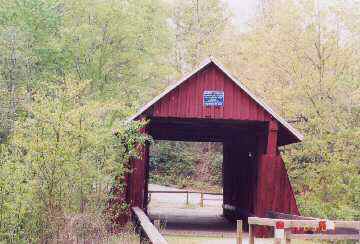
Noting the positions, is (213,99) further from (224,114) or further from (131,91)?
(131,91)

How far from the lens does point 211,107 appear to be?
54.0 feet

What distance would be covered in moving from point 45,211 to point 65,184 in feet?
1.97

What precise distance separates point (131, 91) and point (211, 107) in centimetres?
1536

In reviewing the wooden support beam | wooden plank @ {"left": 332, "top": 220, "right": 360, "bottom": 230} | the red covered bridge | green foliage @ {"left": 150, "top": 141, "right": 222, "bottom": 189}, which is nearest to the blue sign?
the red covered bridge

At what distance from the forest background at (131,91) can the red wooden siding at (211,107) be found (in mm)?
1056

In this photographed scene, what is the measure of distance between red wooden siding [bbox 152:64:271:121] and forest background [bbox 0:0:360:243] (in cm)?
106

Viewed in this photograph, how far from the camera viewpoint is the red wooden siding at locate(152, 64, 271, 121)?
16391 mm

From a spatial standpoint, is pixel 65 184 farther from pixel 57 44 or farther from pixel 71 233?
pixel 57 44

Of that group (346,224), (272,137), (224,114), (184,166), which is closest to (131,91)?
(184,166)

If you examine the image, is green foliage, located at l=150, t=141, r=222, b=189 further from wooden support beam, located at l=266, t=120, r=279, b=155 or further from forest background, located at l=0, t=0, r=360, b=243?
wooden support beam, located at l=266, t=120, r=279, b=155

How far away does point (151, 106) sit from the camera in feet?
53.0

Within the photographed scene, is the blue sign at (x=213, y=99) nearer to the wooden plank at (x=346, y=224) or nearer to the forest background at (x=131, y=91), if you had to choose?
the forest background at (x=131, y=91)

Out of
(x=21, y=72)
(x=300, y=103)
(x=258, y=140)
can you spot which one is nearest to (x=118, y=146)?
(x=258, y=140)

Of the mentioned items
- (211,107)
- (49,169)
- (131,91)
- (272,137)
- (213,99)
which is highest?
(131,91)
